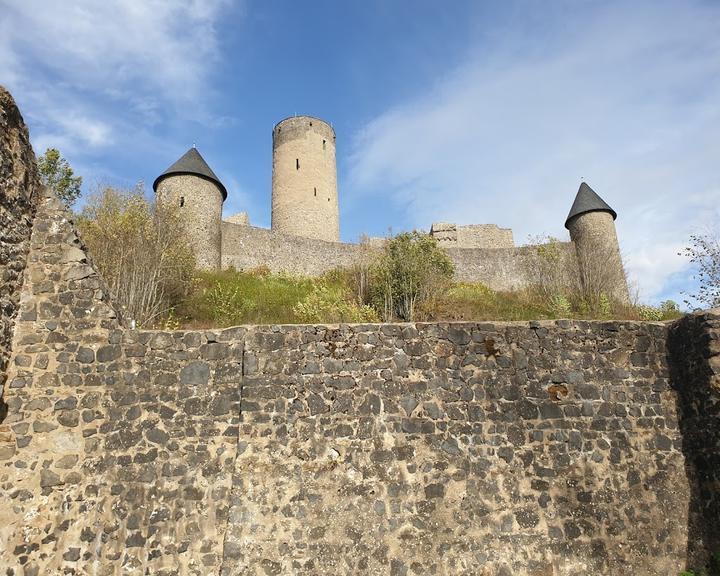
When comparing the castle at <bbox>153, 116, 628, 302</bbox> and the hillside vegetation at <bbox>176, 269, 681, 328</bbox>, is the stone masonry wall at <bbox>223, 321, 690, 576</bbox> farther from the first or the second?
the castle at <bbox>153, 116, 628, 302</bbox>

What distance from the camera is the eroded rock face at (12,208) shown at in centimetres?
621

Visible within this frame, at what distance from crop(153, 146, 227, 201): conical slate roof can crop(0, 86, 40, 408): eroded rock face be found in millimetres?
16950

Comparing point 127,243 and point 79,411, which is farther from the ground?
point 127,243

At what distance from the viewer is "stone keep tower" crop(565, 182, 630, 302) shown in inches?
834

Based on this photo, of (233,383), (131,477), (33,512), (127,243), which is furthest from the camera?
(127,243)

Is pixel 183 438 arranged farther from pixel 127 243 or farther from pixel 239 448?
pixel 127 243

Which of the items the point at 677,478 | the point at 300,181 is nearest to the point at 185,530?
the point at 677,478

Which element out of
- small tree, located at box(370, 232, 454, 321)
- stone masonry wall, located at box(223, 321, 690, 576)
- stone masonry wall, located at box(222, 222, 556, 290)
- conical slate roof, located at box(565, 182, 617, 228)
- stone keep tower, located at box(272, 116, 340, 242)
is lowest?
stone masonry wall, located at box(223, 321, 690, 576)

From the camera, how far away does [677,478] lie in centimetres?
694

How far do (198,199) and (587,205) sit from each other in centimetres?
2011

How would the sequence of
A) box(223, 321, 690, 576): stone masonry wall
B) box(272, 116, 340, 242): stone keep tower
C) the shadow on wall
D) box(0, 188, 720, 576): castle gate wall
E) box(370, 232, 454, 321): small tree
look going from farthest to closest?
1. box(272, 116, 340, 242): stone keep tower
2. box(370, 232, 454, 321): small tree
3. the shadow on wall
4. box(223, 321, 690, 576): stone masonry wall
5. box(0, 188, 720, 576): castle gate wall

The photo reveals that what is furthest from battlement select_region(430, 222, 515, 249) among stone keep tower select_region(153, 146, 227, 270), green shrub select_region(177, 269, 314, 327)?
stone keep tower select_region(153, 146, 227, 270)

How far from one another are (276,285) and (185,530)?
16.3m

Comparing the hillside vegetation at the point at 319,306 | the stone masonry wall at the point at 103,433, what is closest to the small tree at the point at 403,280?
the hillside vegetation at the point at 319,306
